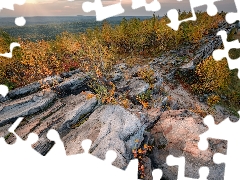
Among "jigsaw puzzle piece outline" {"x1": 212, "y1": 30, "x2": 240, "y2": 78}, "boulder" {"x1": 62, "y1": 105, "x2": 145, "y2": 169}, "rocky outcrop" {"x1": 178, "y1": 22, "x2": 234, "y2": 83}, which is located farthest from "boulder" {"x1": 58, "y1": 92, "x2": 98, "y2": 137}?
"rocky outcrop" {"x1": 178, "y1": 22, "x2": 234, "y2": 83}

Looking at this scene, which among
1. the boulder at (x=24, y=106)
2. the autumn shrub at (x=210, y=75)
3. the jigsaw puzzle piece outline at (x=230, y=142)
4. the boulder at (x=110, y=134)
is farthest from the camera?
the autumn shrub at (x=210, y=75)

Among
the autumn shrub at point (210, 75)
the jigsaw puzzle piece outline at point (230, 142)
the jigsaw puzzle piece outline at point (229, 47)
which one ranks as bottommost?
the autumn shrub at point (210, 75)

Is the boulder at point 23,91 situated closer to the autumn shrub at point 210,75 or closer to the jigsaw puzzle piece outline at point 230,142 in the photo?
the jigsaw puzzle piece outline at point 230,142

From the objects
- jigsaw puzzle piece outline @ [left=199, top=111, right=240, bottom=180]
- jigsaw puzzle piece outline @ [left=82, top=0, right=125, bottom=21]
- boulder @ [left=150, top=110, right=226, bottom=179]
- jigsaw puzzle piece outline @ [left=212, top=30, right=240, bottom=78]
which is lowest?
boulder @ [left=150, top=110, right=226, bottom=179]

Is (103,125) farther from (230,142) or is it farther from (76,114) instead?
(230,142)

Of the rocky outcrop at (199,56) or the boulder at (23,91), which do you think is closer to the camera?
the boulder at (23,91)

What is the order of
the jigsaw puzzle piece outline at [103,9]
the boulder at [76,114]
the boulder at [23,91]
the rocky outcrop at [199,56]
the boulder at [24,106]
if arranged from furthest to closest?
1. the rocky outcrop at [199,56]
2. the boulder at [23,91]
3. the boulder at [24,106]
4. the boulder at [76,114]
5. the jigsaw puzzle piece outline at [103,9]

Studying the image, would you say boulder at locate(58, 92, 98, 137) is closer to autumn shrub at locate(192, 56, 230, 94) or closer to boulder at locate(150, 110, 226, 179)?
boulder at locate(150, 110, 226, 179)

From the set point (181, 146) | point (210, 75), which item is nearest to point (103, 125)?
point (181, 146)

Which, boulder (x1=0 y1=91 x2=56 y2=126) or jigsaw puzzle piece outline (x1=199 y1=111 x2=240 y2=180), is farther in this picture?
boulder (x1=0 y1=91 x2=56 y2=126)

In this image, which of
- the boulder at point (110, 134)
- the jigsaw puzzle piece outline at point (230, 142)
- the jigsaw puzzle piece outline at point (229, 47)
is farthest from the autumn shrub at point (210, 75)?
the jigsaw puzzle piece outline at point (229, 47)

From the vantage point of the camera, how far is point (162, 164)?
1523cm

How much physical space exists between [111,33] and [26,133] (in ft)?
136

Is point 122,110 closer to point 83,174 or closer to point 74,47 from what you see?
point 83,174
